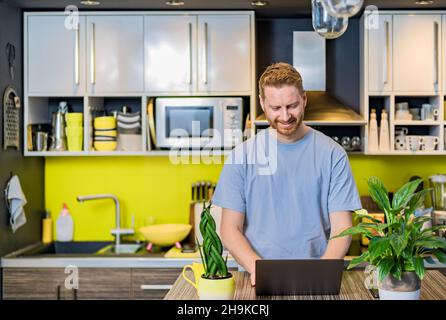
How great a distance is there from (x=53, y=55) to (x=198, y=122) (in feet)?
2.35

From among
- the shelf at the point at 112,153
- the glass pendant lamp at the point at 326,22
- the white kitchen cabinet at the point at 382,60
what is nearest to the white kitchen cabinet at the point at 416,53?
the white kitchen cabinet at the point at 382,60

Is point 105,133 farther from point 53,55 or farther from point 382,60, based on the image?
point 382,60

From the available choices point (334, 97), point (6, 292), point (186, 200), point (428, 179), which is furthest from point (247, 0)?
point (6, 292)

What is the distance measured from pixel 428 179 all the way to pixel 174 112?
1.24m

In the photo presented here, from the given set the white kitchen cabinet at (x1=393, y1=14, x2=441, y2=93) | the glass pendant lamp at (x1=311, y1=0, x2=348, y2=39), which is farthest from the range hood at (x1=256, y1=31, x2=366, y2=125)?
the glass pendant lamp at (x1=311, y1=0, x2=348, y2=39)

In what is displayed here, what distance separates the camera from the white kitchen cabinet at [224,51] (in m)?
2.77

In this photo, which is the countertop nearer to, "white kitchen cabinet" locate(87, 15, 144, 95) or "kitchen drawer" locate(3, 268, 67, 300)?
"kitchen drawer" locate(3, 268, 67, 300)

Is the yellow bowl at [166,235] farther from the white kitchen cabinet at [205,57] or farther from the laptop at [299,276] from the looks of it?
the laptop at [299,276]

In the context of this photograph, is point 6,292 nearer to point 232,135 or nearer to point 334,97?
point 232,135

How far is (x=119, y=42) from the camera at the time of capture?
2.79 meters

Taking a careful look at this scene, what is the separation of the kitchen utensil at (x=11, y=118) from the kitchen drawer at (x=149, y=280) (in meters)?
0.76

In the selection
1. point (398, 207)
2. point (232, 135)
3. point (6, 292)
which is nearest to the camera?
point (398, 207)

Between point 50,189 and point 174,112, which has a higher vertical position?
point 174,112

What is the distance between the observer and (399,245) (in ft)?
3.83
